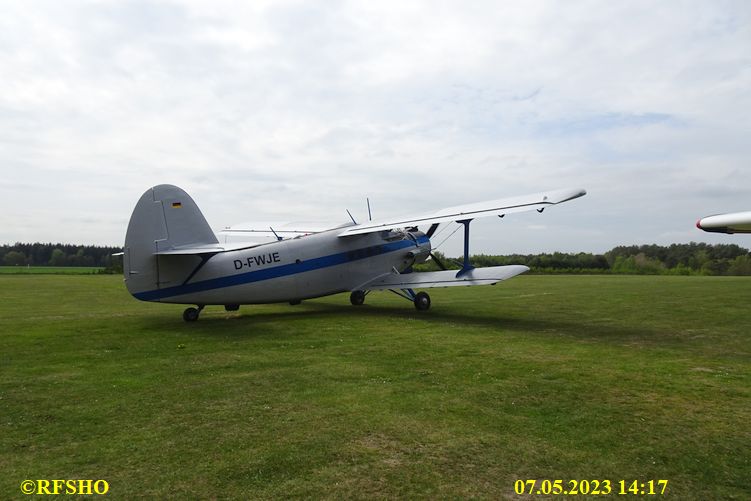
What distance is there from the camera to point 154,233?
1066 centimetres

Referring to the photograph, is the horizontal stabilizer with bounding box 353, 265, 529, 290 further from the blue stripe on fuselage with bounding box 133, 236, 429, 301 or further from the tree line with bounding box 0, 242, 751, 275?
the tree line with bounding box 0, 242, 751, 275

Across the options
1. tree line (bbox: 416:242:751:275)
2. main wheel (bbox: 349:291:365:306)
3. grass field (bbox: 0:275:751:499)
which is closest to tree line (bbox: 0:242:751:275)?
tree line (bbox: 416:242:751:275)

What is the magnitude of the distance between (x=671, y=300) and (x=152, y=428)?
16.5m

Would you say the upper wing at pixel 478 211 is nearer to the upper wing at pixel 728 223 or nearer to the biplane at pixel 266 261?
the biplane at pixel 266 261

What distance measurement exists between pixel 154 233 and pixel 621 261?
59.6 meters

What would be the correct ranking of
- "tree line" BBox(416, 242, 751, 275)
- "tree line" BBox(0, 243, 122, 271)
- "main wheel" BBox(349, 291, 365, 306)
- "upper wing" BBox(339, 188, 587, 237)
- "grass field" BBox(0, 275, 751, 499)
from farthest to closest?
"tree line" BBox(0, 243, 122, 271) → "tree line" BBox(416, 242, 751, 275) → "main wheel" BBox(349, 291, 365, 306) → "upper wing" BBox(339, 188, 587, 237) → "grass field" BBox(0, 275, 751, 499)

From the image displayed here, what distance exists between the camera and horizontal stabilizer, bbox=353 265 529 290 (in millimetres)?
12352

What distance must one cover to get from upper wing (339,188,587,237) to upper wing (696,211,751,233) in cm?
366

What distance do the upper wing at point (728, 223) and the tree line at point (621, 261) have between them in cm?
1701

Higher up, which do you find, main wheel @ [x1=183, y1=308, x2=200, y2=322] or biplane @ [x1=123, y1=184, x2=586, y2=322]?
biplane @ [x1=123, y1=184, x2=586, y2=322]

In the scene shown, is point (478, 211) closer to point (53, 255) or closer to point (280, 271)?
point (280, 271)

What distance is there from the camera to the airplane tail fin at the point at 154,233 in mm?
10539

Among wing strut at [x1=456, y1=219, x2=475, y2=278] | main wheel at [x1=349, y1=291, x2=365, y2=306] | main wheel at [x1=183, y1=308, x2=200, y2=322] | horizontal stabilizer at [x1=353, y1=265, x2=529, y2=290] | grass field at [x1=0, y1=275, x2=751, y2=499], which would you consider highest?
wing strut at [x1=456, y1=219, x2=475, y2=278]

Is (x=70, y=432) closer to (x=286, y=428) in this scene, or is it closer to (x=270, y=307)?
(x=286, y=428)
